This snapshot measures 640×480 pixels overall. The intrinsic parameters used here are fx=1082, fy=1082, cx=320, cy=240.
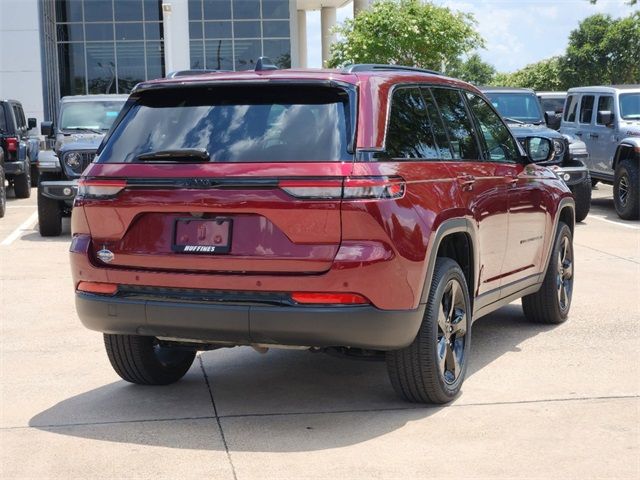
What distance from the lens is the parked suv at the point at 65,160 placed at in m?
14.2

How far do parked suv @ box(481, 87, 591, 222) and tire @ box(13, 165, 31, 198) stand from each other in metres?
9.52

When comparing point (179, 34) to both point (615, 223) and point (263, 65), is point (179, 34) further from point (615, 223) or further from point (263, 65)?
point (263, 65)

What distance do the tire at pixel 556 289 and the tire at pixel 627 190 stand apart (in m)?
8.07

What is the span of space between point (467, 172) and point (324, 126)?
4.34 feet

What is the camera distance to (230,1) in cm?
4131

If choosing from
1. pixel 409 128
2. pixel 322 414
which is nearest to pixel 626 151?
pixel 409 128

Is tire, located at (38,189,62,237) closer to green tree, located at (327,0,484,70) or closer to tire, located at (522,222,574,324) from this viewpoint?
tire, located at (522,222,574,324)

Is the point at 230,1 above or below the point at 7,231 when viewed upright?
above

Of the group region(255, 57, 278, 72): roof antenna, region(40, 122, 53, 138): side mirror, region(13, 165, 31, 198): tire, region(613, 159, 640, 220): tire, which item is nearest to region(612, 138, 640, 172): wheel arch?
region(613, 159, 640, 220): tire

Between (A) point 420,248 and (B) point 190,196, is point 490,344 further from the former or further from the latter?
(B) point 190,196

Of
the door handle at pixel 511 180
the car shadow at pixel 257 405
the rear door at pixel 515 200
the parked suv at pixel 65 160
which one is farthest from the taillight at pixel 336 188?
the parked suv at pixel 65 160

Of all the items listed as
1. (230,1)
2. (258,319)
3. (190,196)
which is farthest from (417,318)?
(230,1)

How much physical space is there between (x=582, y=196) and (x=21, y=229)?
317 inches

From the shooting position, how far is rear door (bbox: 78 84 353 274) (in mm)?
5027
